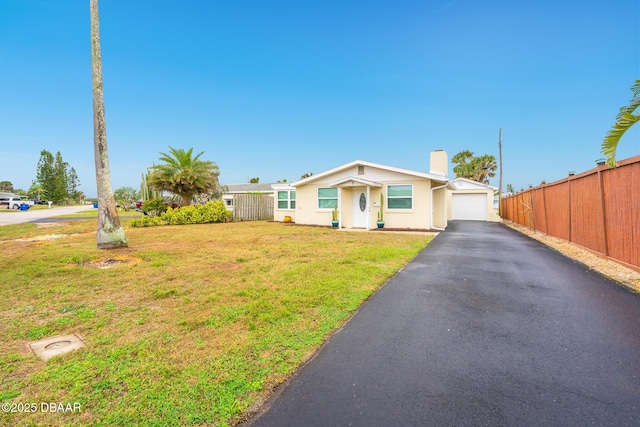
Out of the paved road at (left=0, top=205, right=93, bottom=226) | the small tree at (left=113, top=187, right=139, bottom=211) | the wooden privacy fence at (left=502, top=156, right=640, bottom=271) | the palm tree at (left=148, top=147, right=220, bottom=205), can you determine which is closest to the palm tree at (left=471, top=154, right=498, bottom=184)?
the wooden privacy fence at (left=502, top=156, right=640, bottom=271)

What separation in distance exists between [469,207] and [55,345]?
2655 centimetres

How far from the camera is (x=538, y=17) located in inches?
497

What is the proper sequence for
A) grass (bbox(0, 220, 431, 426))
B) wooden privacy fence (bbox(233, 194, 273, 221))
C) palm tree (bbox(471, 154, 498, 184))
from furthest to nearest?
palm tree (bbox(471, 154, 498, 184))
wooden privacy fence (bbox(233, 194, 273, 221))
grass (bbox(0, 220, 431, 426))

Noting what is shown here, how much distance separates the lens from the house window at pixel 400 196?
1495 cm

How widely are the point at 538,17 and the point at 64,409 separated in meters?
18.8

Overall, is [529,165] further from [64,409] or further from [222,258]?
[64,409]

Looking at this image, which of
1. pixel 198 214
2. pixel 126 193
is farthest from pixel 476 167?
pixel 126 193

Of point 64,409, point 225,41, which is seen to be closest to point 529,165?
point 225,41

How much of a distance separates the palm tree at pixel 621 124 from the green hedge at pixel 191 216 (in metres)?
19.2

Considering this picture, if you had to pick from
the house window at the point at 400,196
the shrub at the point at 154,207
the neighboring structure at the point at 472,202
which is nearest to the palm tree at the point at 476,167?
the neighboring structure at the point at 472,202

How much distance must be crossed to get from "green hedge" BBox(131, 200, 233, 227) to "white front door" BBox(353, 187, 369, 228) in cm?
967

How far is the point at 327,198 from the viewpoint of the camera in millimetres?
17297

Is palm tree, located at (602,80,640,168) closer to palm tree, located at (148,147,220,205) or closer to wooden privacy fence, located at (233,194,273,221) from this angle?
wooden privacy fence, located at (233,194,273,221)

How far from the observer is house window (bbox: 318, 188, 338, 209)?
55.8 feet
